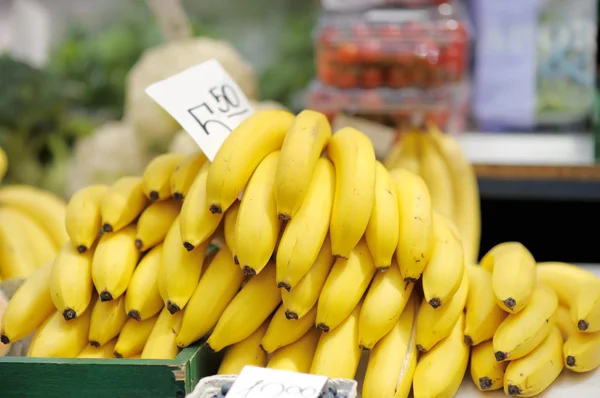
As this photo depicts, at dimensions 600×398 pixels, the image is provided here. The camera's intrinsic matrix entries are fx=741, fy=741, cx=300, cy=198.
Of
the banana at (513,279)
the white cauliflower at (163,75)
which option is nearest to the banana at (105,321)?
the banana at (513,279)

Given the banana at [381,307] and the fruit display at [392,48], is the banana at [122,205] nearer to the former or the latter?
the banana at [381,307]

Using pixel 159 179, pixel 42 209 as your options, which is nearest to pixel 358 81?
pixel 42 209

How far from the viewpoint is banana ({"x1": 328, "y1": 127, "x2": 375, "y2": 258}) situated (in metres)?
0.98

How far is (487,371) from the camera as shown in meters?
1.04

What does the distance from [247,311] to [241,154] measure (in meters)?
0.22

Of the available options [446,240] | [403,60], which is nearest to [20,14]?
[403,60]

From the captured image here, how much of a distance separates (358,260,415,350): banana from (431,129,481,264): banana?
732 millimetres

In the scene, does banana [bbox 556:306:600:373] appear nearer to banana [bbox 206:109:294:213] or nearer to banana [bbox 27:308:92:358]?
banana [bbox 206:109:294:213]

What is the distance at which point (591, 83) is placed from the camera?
7.77ft

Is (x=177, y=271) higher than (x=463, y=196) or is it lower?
higher

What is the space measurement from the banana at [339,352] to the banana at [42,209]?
41.2 inches

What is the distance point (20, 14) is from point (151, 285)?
7.09 ft

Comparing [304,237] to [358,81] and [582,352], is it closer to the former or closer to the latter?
[582,352]

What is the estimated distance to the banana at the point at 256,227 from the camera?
967 mm
